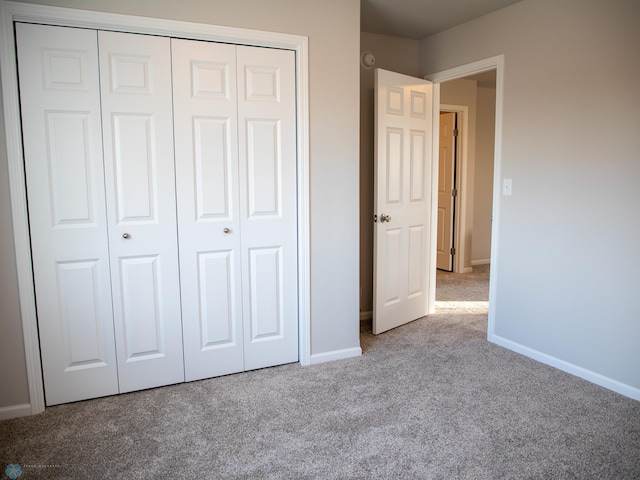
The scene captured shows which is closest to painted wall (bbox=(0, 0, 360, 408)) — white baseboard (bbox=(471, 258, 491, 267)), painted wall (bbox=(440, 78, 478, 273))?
painted wall (bbox=(440, 78, 478, 273))

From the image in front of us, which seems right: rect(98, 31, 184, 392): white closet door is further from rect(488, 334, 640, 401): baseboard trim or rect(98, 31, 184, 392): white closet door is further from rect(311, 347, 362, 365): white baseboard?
rect(488, 334, 640, 401): baseboard trim

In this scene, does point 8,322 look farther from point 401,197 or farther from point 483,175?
point 483,175

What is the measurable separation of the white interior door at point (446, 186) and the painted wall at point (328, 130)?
3.09m

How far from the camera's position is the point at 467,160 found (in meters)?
5.92

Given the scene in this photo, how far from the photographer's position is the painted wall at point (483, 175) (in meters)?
6.20

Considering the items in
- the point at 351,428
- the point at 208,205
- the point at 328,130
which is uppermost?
the point at 328,130

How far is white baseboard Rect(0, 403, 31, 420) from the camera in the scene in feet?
8.01

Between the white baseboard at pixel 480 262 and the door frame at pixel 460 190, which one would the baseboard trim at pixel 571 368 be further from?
the white baseboard at pixel 480 262

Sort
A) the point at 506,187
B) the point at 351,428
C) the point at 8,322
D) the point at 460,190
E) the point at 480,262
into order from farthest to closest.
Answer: the point at 480,262, the point at 460,190, the point at 506,187, the point at 8,322, the point at 351,428

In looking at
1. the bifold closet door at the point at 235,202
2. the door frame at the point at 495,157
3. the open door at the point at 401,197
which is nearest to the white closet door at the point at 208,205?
the bifold closet door at the point at 235,202

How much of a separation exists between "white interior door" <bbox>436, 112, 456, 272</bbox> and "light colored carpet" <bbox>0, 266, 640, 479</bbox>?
297 cm

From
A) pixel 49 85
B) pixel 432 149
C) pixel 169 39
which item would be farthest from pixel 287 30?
pixel 432 149

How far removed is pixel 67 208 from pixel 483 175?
17.3 ft

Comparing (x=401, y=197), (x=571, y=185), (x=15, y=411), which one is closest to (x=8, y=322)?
(x=15, y=411)
